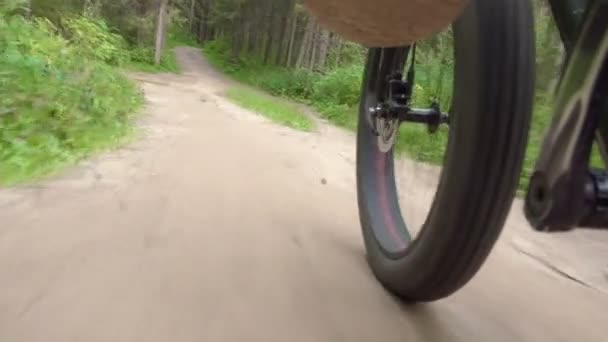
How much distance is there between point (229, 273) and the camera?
5.41 feet

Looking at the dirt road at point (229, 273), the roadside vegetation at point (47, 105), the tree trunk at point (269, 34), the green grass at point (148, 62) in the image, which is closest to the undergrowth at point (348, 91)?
the dirt road at point (229, 273)

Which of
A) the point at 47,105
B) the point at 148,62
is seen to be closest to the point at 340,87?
the point at 148,62

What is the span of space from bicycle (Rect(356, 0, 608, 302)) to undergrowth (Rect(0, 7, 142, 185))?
1789 millimetres

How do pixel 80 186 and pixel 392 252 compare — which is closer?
pixel 392 252

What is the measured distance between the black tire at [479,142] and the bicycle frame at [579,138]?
349 mm

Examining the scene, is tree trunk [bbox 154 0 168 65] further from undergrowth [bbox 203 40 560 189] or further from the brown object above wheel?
the brown object above wheel

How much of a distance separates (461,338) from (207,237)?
3.04 ft

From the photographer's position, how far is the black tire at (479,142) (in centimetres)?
116

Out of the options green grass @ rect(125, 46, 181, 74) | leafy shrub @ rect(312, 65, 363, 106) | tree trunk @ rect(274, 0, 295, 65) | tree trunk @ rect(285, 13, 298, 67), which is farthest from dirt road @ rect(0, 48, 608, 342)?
tree trunk @ rect(274, 0, 295, 65)

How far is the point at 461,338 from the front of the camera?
147 centimetres

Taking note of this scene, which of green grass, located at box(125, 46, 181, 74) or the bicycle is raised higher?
the bicycle

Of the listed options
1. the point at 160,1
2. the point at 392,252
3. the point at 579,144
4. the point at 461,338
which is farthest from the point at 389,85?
the point at 160,1

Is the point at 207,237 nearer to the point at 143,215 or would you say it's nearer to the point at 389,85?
the point at 143,215

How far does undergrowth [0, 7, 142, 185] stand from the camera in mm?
3010
